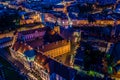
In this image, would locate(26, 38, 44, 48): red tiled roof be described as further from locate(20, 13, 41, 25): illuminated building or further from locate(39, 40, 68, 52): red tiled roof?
locate(20, 13, 41, 25): illuminated building

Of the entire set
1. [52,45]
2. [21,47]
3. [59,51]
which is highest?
[21,47]

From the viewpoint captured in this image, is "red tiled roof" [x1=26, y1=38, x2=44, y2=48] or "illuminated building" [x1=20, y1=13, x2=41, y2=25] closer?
"red tiled roof" [x1=26, y1=38, x2=44, y2=48]

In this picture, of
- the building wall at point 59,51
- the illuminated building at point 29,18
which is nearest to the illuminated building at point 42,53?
the building wall at point 59,51

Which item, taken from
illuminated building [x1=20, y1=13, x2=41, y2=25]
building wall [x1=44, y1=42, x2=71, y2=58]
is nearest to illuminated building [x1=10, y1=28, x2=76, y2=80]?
building wall [x1=44, y1=42, x2=71, y2=58]

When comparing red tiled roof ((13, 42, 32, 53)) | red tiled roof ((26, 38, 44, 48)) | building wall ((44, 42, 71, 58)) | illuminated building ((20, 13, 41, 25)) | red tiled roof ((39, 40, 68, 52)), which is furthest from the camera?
illuminated building ((20, 13, 41, 25))

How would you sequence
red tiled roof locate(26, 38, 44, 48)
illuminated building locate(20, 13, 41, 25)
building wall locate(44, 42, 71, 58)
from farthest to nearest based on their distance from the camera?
illuminated building locate(20, 13, 41, 25), red tiled roof locate(26, 38, 44, 48), building wall locate(44, 42, 71, 58)

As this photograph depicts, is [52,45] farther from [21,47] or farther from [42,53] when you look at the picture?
[21,47]

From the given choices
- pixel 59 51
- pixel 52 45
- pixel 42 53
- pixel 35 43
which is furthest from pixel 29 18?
pixel 42 53

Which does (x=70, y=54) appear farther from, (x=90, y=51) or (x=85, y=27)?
(x=85, y=27)
